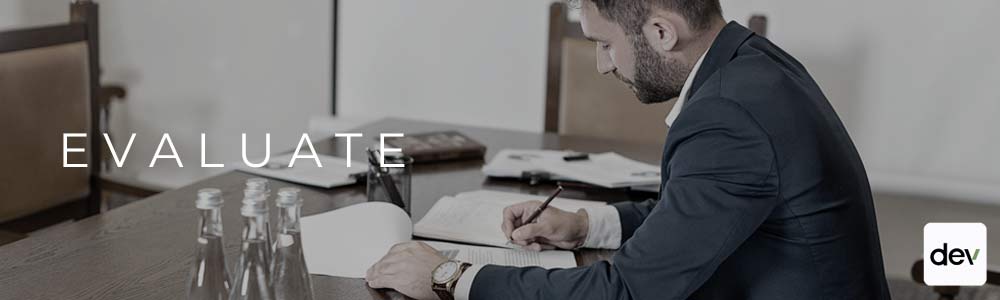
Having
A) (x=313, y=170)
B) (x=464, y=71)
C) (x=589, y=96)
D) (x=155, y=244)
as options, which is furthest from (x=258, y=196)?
(x=464, y=71)

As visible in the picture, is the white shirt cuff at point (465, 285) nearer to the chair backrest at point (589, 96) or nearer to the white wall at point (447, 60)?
the chair backrest at point (589, 96)

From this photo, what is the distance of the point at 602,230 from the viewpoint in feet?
5.83

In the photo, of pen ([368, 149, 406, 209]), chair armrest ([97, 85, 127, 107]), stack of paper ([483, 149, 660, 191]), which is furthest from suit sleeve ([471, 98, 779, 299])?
chair armrest ([97, 85, 127, 107])

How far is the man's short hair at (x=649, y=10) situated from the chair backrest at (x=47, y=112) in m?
1.57

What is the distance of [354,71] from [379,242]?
6.39 ft

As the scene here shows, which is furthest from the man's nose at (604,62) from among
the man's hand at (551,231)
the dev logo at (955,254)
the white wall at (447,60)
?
the white wall at (447,60)

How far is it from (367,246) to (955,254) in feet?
4.83

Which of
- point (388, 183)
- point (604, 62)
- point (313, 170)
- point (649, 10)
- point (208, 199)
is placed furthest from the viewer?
point (313, 170)

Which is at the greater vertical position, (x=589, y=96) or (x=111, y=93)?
(x=589, y=96)

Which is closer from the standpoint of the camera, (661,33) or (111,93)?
(661,33)

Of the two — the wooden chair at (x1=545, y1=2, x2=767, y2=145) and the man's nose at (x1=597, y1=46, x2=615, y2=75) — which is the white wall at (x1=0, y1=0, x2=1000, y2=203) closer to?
the wooden chair at (x1=545, y1=2, x2=767, y2=145)

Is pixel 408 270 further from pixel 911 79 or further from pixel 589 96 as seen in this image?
pixel 911 79

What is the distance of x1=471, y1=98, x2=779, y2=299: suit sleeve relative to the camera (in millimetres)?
1281

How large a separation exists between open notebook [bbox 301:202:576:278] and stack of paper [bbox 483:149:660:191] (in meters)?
0.45
